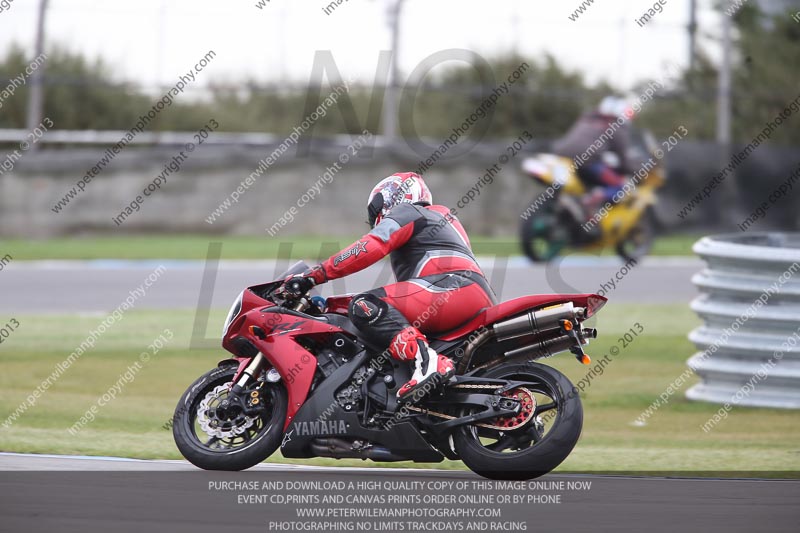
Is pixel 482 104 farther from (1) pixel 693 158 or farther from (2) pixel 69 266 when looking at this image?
(2) pixel 69 266

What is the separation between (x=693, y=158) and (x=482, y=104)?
14.0 feet

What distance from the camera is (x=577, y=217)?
1781 cm

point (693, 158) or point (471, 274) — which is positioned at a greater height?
point (471, 274)

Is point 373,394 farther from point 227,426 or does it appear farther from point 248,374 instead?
point 227,426

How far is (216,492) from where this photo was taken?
605cm

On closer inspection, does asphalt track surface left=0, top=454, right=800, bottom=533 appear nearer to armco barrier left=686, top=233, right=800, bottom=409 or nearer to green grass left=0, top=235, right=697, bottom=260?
armco barrier left=686, top=233, right=800, bottom=409

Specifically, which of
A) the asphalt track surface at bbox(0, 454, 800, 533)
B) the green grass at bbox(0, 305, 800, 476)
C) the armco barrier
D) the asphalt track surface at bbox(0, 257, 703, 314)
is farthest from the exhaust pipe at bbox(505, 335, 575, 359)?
the asphalt track surface at bbox(0, 257, 703, 314)

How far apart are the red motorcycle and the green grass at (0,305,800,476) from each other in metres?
0.73

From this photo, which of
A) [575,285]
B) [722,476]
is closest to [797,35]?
[575,285]

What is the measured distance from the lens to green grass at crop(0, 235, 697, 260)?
1912cm

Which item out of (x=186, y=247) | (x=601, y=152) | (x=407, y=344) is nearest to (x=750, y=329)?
(x=407, y=344)

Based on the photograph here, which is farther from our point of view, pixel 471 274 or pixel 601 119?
pixel 601 119

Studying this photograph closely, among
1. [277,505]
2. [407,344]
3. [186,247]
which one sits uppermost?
[407,344]

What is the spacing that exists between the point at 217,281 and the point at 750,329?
28.6ft
